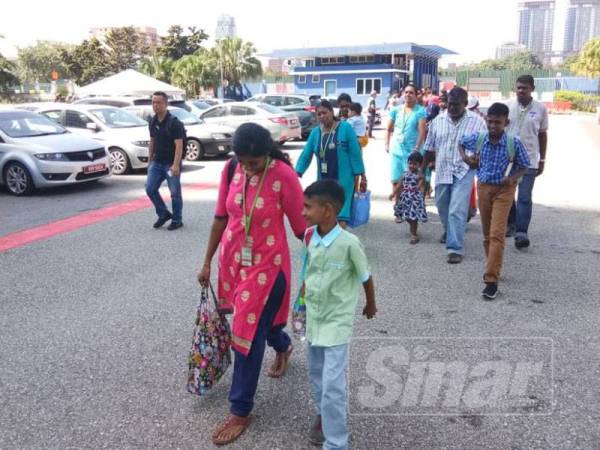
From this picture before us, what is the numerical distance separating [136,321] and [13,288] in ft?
5.64

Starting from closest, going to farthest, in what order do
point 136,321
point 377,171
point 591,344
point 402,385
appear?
point 402,385, point 591,344, point 136,321, point 377,171

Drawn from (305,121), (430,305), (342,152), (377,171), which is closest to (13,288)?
(342,152)

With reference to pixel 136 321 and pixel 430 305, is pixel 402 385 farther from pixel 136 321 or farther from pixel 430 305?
pixel 136 321

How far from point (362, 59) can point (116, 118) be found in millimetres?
41956

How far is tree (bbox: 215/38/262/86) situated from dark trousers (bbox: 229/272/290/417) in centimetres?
5154

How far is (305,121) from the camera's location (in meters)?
21.2

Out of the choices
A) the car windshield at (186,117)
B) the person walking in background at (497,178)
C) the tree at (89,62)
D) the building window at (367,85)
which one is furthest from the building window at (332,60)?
the person walking in background at (497,178)

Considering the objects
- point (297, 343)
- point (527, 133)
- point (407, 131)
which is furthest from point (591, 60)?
point (297, 343)

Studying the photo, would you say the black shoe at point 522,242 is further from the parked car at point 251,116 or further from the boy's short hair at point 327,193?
the parked car at point 251,116

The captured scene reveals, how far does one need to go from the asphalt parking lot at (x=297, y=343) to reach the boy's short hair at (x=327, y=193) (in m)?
1.32

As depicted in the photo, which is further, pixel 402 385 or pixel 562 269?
pixel 562 269

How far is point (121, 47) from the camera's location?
60812 millimetres

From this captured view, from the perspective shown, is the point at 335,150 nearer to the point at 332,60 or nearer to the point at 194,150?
the point at 194,150

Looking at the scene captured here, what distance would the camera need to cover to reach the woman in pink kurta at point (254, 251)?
3.18 metres
